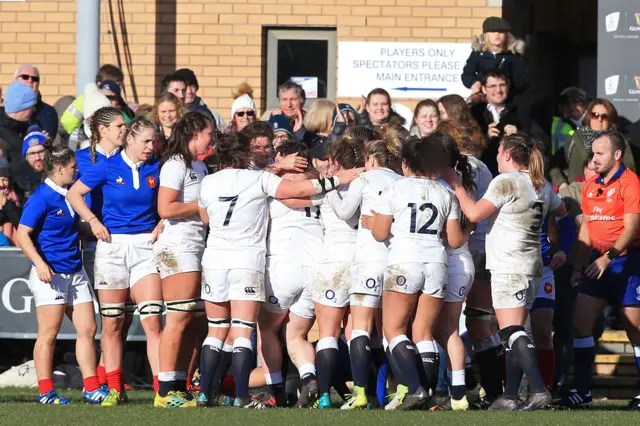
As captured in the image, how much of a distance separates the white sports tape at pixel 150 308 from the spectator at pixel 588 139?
3853 mm

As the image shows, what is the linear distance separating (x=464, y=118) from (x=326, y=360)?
2.40 m

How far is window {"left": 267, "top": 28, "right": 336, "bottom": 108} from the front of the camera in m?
15.5

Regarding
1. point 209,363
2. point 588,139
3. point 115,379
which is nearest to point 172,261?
point 209,363

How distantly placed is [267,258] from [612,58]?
4.86 m

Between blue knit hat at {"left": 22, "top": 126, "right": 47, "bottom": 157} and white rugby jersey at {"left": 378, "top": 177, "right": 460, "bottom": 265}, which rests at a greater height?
blue knit hat at {"left": 22, "top": 126, "right": 47, "bottom": 157}

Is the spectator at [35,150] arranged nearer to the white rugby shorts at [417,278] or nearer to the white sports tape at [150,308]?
the white sports tape at [150,308]

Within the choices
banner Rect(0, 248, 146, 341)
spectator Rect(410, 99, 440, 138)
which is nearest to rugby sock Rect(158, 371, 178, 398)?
banner Rect(0, 248, 146, 341)

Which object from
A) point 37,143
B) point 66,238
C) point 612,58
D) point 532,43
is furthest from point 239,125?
point 532,43

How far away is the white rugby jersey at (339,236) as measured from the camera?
9555mm

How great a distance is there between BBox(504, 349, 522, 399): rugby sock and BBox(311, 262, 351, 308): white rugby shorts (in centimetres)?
119

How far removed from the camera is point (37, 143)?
12.3 meters

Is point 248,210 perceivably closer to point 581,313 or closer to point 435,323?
point 435,323

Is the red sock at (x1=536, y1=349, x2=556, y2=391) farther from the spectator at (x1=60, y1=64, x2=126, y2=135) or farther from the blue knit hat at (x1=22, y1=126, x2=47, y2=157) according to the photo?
the spectator at (x1=60, y1=64, x2=126, y2=135)

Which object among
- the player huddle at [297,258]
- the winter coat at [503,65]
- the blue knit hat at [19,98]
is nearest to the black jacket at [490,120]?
the winter coat at [503,65]
